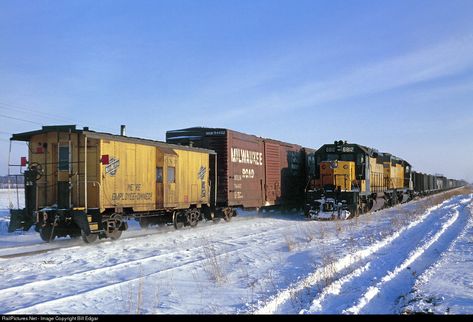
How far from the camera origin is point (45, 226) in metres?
12.1

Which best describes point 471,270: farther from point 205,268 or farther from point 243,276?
point 205,268

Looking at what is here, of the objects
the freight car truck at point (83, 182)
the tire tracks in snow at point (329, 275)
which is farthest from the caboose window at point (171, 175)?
the tire tracks in snow at point (329, 275)

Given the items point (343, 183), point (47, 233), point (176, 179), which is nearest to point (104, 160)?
point (47, 233)

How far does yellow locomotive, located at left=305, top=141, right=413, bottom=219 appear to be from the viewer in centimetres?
2064

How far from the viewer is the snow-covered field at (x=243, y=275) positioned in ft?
19.2

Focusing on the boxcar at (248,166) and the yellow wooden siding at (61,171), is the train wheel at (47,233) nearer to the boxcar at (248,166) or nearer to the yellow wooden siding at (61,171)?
the yellow wooden siding at (61,171)

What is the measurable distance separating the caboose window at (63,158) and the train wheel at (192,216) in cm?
543

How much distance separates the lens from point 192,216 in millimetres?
16828

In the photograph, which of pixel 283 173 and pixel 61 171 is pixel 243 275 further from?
pixel 283 173

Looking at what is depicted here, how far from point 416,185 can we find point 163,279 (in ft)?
134

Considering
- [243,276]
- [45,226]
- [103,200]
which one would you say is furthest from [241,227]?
[243,276]

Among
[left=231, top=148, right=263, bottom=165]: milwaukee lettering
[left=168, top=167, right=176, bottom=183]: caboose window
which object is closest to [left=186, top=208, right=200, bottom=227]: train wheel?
[left=168, top=167, right=176, bottom=183]: caboose window

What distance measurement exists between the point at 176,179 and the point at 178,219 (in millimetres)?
1749

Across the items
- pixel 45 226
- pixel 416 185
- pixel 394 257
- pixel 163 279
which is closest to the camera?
pixel 163 279
